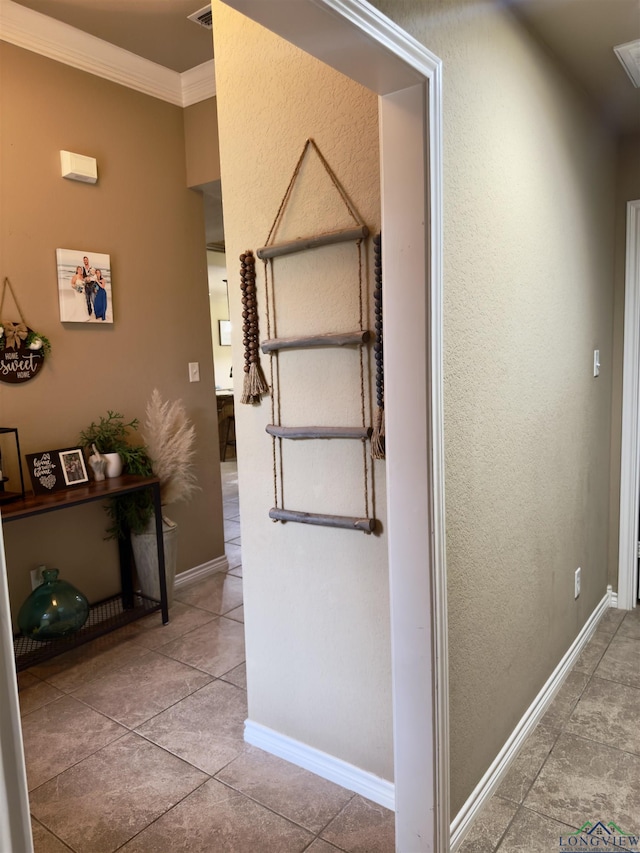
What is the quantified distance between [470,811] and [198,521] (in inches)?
95.9

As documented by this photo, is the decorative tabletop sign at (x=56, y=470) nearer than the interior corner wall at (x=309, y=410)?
No

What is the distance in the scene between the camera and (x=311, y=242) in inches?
69.1

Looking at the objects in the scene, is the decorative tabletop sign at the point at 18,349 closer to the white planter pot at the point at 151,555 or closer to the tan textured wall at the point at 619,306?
the white planter pot at the point at 151,555

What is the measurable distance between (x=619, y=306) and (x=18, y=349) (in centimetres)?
290

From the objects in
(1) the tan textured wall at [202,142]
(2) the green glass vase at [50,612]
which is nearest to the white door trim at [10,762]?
(2) the green glass vase at [50,612]

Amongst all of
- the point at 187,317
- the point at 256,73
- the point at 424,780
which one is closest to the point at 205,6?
the point at 256,73

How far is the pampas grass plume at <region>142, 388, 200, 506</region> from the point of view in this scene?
10.7 feet

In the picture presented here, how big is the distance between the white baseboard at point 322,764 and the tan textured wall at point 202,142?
285cm

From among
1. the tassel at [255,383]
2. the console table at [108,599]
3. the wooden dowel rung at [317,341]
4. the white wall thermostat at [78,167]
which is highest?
→ the white wall thermostat at [78,167]

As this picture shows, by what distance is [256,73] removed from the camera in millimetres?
1852

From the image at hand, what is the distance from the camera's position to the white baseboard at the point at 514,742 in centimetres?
170

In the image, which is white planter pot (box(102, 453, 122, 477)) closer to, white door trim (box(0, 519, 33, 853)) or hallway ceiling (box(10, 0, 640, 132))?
hallway ceiling (box(10, 0, 640, 132))

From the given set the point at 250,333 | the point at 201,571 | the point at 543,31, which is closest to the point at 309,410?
the point at 250,333

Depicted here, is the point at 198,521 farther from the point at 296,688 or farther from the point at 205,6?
the point at 205,6
